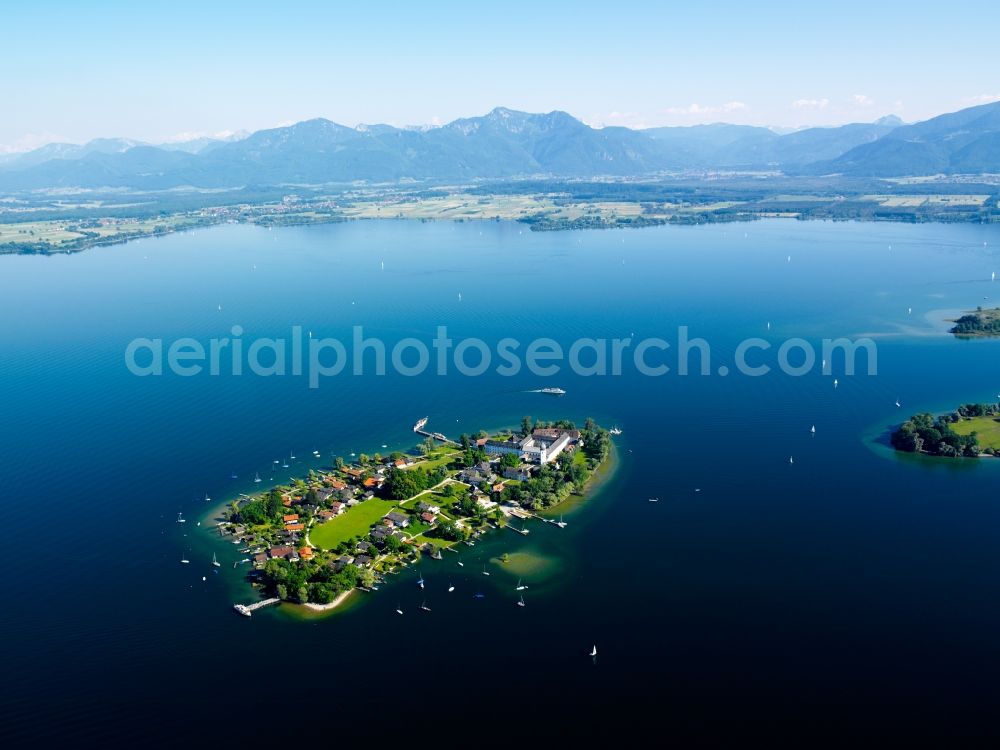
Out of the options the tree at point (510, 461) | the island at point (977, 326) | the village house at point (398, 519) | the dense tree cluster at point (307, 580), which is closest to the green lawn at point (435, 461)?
the tree at point (510, 461)

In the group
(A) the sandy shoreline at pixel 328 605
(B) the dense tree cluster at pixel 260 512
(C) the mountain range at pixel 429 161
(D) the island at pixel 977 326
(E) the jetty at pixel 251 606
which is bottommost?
(A) the sandy shoreline at pixel 328 605

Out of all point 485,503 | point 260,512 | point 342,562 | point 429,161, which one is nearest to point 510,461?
point 485,503

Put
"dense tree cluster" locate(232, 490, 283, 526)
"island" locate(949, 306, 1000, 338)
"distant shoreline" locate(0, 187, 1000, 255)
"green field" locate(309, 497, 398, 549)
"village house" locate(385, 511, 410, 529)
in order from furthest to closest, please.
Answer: "distant shoreline" locate(0, 187, 1000, 255), "island" locate(949, 306, 1000, 338), "dense tree cluster" locate(232, 490, 283, 526), "village house" locate(385, 511, 410, 529), "green field" locate(309, 497, 398, 549)

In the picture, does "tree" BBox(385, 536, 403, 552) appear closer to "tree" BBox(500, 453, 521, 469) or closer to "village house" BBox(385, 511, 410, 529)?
"village house" BBox(385, 511, 410, 529)

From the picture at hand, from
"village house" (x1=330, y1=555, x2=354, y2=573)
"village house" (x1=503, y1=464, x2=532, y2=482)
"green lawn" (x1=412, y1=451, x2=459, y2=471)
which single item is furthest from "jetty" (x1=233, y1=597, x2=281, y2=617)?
"village house" (x1=503, y1=464, x2=532, y2=482)

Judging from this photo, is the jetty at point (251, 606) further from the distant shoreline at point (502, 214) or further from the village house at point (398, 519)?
the distant shoreline at point (502, 214)

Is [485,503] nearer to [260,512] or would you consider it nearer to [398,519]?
[398,519]
